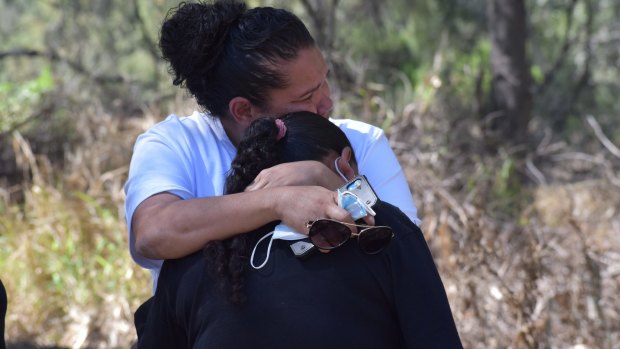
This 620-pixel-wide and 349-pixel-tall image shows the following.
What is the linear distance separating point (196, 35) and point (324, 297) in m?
0.96

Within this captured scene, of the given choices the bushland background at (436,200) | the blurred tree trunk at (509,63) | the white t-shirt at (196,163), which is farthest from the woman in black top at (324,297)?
the blurred tree trunk at (509,63)

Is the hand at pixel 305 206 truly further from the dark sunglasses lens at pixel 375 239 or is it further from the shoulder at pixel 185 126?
the shoulder at pixel 185 126

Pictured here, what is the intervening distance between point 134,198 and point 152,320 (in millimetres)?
330

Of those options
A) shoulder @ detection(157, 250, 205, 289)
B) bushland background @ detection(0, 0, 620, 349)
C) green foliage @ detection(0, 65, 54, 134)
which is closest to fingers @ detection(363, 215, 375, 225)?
shoulder @ detection(157, 250, 205, 289)

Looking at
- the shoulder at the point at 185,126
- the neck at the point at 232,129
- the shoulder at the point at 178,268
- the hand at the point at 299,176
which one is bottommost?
the shoulder at the point at 178,268

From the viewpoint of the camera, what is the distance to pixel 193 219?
2.13 m

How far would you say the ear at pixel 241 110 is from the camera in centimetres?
258

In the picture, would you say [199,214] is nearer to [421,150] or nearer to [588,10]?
[421,150]

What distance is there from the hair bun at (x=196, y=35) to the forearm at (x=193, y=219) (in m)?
0.49

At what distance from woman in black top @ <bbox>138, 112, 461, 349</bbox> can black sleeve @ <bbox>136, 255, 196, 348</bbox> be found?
0.28ft

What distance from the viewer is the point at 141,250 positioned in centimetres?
224

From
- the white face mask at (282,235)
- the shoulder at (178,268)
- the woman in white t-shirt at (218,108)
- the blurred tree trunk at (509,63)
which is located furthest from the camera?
the blurred tree trunk at (509,63)

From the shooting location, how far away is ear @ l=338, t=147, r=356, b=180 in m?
2.14

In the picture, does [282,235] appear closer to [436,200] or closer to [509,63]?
[436,200]
